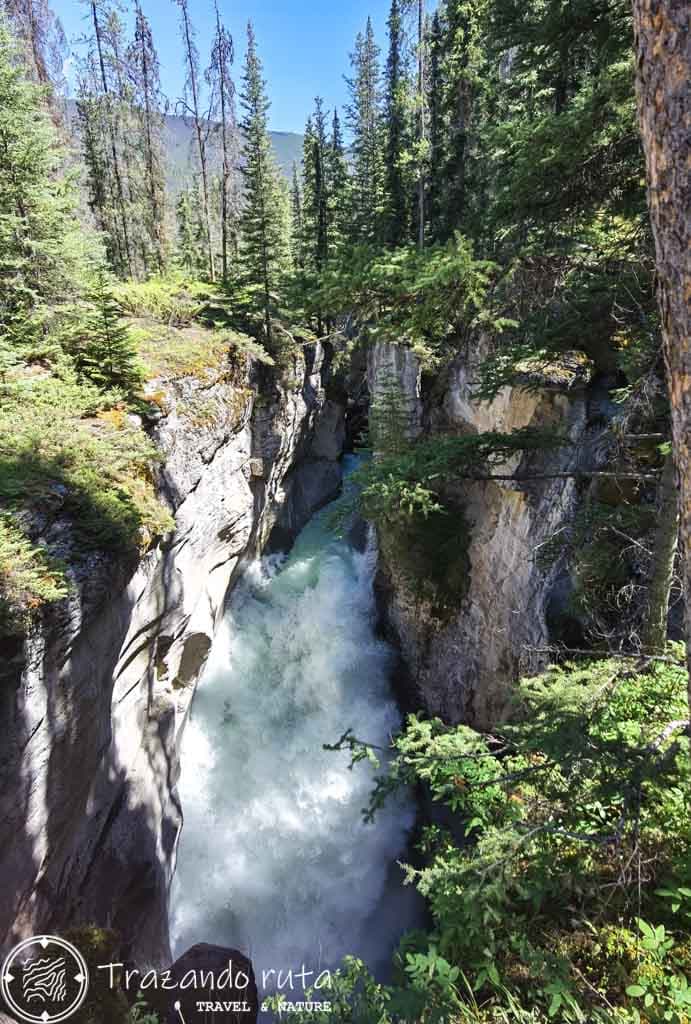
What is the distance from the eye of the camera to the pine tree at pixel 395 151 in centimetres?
2211

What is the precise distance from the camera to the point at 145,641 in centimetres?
813

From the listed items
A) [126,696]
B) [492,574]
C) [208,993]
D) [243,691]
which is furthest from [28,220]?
[208,993]

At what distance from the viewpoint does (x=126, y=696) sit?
7.69 m

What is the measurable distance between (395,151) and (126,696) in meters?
23.9

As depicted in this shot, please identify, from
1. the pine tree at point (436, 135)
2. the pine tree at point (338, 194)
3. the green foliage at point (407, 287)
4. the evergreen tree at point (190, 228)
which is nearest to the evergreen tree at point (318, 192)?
the pine tree at point (338, 194)

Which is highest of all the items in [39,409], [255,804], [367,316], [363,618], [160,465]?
[367,316]

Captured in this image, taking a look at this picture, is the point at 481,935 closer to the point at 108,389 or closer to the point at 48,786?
the point at 48,786

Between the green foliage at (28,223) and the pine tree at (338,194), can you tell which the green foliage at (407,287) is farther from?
the pine tree at (338,194)

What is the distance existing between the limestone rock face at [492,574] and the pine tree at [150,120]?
14.4 metres

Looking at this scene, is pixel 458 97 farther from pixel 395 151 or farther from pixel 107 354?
pixel 107 354

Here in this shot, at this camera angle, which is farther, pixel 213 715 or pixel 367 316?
pixel 213 715

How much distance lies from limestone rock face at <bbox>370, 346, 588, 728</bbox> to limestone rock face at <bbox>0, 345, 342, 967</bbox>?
16.4 ft

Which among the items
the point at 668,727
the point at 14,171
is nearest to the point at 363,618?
the point at 668,727

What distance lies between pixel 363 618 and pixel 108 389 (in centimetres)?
970
